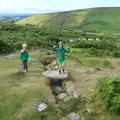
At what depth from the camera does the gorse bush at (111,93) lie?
13.6 metres

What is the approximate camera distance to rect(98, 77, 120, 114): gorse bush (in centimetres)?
1364

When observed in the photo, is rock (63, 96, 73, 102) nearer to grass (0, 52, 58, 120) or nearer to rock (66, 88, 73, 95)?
rock (66, 88, 73, 95)

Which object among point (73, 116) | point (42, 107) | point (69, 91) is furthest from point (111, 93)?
point (69, 91)

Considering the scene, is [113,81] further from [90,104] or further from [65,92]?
[65,92]

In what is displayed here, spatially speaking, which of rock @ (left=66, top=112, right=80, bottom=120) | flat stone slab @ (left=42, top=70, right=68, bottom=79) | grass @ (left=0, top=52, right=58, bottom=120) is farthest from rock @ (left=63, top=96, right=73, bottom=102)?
flat stone slab @ (left=42, top=70, right=68, bottom=79)

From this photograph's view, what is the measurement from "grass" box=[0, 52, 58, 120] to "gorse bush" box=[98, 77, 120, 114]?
2.93m

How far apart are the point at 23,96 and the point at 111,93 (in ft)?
17.2

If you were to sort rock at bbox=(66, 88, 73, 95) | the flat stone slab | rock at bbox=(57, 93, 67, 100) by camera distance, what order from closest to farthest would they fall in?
1. rock at bbox=(57, 93, 67, 100)
2. rock at bbox=(66, 88, 73, 95)
3. the flat stone slab

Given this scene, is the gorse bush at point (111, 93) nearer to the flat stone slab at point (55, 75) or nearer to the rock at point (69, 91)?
the rock at point (69, 91)

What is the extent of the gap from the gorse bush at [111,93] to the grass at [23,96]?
9.62ft

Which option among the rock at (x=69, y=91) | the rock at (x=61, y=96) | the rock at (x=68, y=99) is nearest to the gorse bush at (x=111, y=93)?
the rock at (x=68, y=99)

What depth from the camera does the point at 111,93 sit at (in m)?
14.2

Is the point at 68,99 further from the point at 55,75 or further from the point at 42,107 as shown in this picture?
the point at 55,75

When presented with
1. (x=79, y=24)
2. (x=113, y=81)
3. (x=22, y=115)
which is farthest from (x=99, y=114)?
(x=79, y=24)
